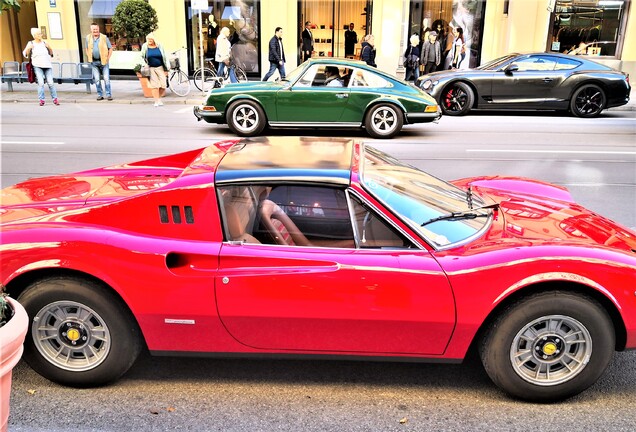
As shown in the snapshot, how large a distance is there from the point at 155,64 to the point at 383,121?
25.4 ft

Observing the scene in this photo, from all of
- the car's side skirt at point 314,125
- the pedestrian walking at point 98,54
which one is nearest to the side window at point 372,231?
the car's side skirt at point 314,125

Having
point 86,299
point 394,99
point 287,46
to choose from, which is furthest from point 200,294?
point 287,46

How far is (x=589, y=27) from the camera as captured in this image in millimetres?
20844

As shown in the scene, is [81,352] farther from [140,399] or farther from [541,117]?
[541,117]

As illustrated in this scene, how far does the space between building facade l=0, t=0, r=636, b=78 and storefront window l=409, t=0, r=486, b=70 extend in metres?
0.04

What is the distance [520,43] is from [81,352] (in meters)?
21.1

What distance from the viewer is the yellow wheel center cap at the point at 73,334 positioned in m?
3.13

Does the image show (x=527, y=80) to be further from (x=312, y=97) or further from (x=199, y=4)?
(x=199, y=4)

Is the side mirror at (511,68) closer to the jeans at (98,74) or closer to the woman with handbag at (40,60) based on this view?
the jeans at (98,74)

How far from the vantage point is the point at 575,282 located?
294cm

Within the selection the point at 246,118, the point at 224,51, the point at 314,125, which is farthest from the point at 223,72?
the point at 314,125

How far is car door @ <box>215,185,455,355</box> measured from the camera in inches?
117

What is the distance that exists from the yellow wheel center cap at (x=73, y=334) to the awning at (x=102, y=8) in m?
21.3

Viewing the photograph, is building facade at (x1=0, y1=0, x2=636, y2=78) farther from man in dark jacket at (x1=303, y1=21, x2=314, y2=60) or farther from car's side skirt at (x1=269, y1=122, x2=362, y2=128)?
car's side skirt at (x1=269, y1=122, x2=362, y2=128)
